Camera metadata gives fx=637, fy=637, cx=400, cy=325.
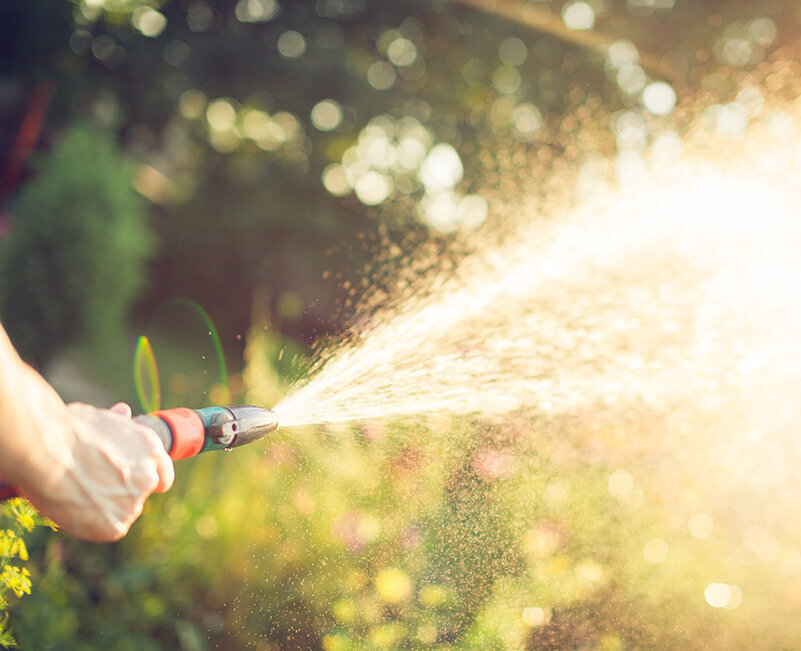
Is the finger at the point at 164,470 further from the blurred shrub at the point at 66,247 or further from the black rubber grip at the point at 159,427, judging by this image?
the blurred shrub at the point at 66,247

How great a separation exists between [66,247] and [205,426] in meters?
8.34

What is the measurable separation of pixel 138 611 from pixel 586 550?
1.76 m

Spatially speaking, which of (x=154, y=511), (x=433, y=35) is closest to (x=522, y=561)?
(x=154, y=511)

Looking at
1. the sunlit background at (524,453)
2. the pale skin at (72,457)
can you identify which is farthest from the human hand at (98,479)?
the sunlit background at (524,453)

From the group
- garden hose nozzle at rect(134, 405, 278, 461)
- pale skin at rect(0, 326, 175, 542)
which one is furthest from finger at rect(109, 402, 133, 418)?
pale skin at rect(0, 326, 175, 542)

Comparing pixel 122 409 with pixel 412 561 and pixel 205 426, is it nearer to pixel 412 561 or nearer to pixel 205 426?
pixel 205 426

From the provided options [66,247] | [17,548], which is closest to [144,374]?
[66,247]

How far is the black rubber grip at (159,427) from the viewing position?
4.47ft

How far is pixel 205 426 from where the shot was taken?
1.50 metres

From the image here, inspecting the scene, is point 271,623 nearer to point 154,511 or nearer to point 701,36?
point 154,511

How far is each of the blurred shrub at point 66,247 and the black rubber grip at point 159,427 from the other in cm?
826

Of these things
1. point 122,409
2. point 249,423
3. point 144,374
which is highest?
point 144,374

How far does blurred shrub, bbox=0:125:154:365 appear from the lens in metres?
8.53

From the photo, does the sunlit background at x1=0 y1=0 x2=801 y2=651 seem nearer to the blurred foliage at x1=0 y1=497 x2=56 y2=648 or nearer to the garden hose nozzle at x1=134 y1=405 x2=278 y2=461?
the garden hose nozzle at x1=134 y1=405 x2=278 y2=461
